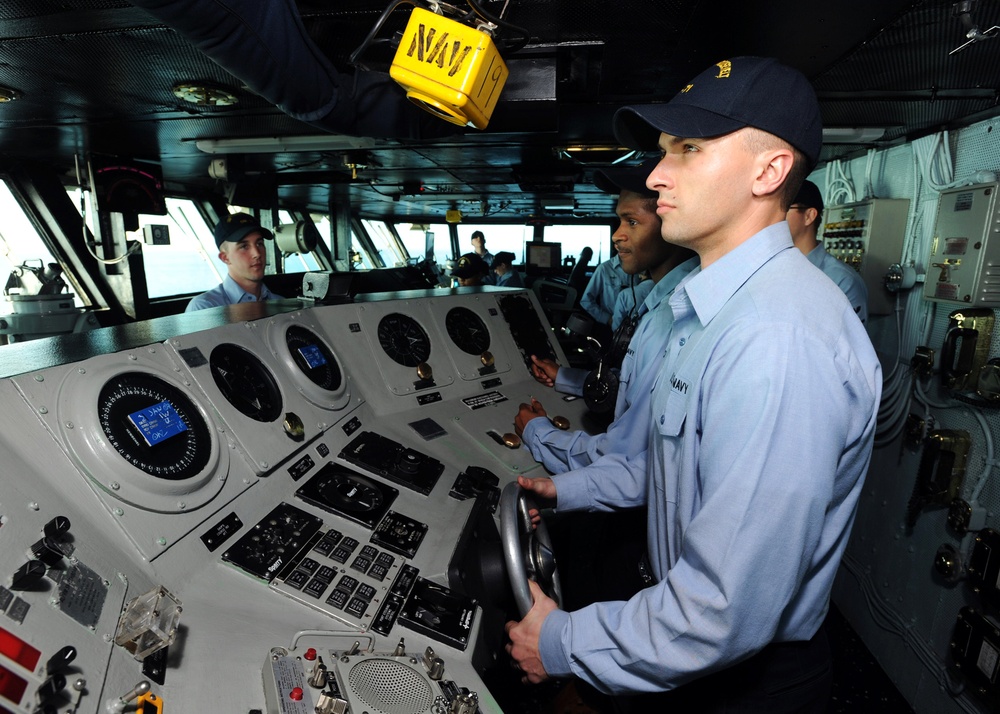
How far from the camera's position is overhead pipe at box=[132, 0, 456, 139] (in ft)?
4.13

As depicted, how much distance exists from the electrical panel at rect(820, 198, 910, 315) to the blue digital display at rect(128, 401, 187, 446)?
11.6 feet

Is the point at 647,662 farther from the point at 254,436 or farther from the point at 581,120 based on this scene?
the point at 581,120

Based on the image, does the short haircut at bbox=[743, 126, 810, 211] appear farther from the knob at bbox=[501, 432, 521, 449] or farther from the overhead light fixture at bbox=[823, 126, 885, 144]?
the overhead light fixture at bbox=[823, 126, 885, 144]

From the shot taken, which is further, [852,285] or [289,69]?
[852,285]

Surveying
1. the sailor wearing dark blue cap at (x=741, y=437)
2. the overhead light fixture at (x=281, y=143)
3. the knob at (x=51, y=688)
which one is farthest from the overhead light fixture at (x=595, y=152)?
the knob at (x=51, y=688)

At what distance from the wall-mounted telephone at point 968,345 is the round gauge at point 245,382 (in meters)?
2.82

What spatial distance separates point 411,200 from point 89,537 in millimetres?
11519

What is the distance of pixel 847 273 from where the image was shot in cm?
291

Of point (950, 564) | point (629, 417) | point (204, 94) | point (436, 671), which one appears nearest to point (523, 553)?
point (436, 671)

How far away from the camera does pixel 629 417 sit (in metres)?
1.98

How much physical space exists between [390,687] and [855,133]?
356 centimetres

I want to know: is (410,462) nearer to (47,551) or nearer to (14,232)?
(47,551)

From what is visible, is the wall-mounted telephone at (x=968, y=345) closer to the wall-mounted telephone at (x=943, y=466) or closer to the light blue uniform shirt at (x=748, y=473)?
the wall-mounted telephone at (x=943, y=466)

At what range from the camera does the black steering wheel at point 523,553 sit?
1236mm
